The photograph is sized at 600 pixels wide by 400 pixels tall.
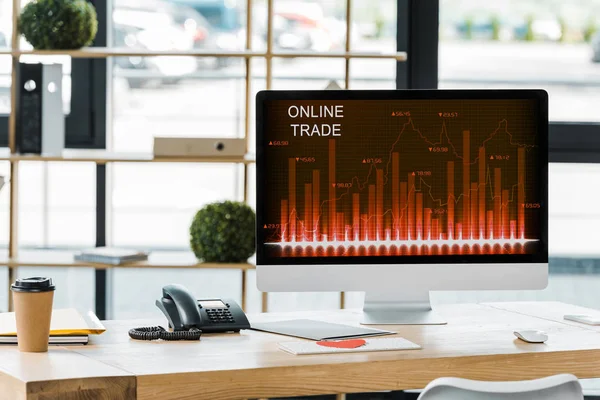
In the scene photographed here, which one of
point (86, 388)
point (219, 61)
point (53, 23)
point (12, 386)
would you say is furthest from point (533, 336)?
point (219, 61)

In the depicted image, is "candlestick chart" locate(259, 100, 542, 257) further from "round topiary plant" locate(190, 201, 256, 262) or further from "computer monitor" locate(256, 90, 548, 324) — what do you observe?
"round topiary plant" locate(190, 201, 256, 262)

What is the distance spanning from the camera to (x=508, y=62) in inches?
146

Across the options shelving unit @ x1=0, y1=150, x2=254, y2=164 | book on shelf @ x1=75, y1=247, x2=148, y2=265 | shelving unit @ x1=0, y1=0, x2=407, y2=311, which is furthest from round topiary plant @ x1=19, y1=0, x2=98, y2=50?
book on shelf @ x1=75, y1=247, x2=148, y2=265

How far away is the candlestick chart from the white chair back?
703 millimetres

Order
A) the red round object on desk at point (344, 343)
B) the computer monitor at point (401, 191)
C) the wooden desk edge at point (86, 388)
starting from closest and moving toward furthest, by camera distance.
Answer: the wooden desk edge at point (86, 388)
the red round object on desk at point (344, 343)
the computer monitor at point (401, 191)

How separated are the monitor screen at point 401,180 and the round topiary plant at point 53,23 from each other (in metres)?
1.33

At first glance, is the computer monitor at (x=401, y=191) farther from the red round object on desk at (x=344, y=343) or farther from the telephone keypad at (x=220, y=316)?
the red round object on desk at (x=344, y=343)

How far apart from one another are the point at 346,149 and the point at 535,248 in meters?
0.50

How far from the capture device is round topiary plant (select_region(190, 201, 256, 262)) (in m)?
3.26

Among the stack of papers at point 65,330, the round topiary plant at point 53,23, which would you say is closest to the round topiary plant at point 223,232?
the round topiary plant at point 53,23

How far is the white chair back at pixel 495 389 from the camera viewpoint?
1.56 metres

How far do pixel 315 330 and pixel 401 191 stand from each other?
386 mm

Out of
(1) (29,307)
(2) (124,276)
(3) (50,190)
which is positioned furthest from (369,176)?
(3) (50,190)

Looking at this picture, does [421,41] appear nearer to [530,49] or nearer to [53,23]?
[530,49]
